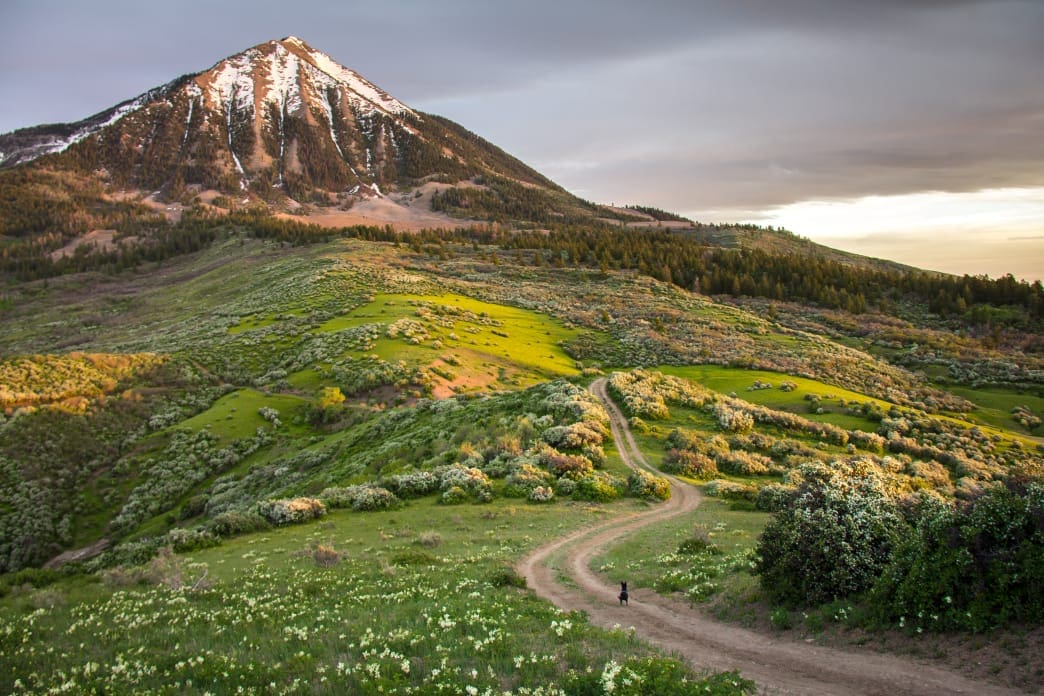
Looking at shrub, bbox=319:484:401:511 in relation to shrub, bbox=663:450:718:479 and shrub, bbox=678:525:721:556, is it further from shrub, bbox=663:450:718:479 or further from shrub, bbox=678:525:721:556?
shrub, bbox=663:450:718:479

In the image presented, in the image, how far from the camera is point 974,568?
811 cm

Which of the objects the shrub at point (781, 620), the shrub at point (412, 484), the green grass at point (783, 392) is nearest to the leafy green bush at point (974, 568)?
the shrub at point (781, 620)

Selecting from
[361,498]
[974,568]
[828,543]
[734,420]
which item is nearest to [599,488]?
[361,498]

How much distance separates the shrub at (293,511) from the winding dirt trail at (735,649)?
11035mm

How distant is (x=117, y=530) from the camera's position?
31078 mm

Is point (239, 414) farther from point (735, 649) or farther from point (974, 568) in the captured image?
point (974, 568)

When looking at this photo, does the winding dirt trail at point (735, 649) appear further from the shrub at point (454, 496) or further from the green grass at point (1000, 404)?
the green grass at point (1000, 404)

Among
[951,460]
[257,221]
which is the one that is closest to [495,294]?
[951,460]

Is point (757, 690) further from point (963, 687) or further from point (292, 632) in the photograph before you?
point (292, 632)

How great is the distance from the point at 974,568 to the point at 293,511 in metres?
22.1

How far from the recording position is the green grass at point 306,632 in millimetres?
6914

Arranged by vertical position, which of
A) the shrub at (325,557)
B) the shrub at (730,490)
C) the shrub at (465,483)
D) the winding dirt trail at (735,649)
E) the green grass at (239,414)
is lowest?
the green grass at (239,414)

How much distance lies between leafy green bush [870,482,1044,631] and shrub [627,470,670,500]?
15.0 m

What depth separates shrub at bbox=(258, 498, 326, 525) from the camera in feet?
73.9
